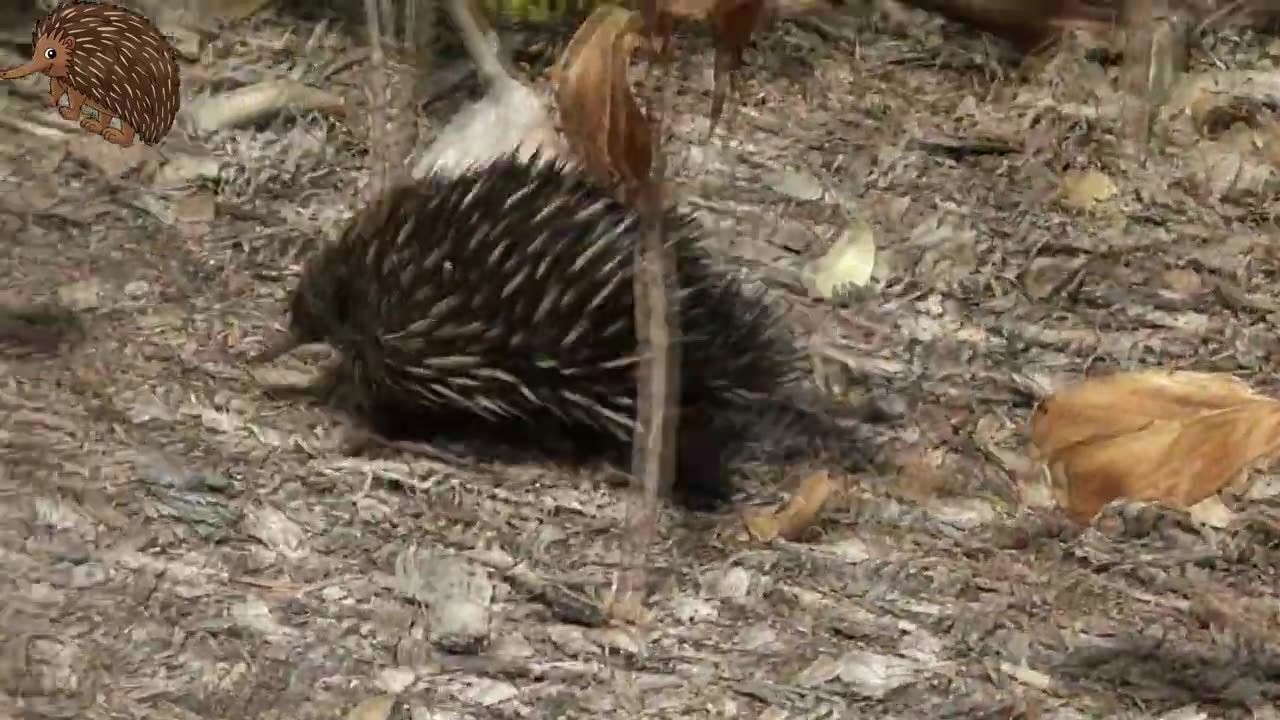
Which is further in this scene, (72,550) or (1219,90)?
(72,550)

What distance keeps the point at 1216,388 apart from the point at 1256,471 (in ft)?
0.13

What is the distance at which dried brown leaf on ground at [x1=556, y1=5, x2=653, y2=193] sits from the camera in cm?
53

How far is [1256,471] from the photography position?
Answer: 0.55m

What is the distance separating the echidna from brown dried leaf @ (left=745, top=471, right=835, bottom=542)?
21mm

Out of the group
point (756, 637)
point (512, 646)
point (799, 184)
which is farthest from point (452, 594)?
point (799, 184)

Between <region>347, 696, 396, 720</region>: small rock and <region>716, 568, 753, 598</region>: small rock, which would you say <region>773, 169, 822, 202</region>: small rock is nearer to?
<region>716, 568, 753, 598</region>: small rock

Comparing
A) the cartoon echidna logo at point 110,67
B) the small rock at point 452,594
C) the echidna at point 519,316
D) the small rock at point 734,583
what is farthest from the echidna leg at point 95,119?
the small rock at point 734,583

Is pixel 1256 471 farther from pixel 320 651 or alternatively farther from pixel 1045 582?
pixel 320 651

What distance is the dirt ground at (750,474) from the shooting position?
1.80 ft

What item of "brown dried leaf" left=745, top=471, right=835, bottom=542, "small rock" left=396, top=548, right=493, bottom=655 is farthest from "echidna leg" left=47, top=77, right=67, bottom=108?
"brown dried leaf" left=745, top=471, right=835, bottom=542

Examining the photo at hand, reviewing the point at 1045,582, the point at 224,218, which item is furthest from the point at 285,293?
the point at 1045,582

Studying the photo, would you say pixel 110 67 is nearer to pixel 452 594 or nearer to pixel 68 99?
pixel 68 99

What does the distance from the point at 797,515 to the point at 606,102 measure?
194mm

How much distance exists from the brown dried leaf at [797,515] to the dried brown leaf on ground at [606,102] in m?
0.15
